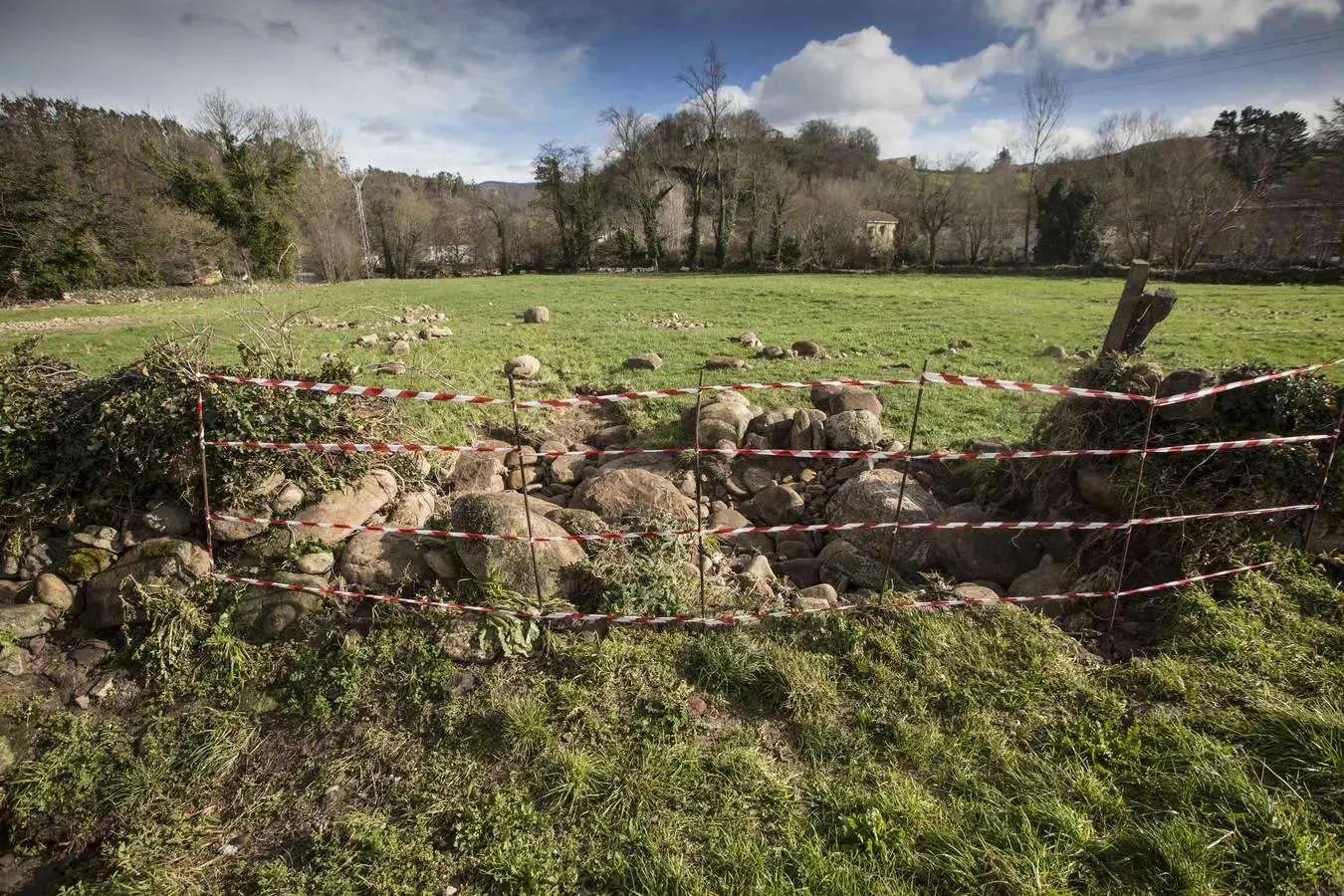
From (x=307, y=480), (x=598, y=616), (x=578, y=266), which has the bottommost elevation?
(x=598, y=616)

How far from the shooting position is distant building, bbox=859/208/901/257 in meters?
45.7

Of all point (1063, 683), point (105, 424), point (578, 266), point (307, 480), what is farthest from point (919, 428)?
point (578, 266)

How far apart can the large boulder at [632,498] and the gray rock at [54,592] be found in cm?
369

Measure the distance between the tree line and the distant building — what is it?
0.80 feet

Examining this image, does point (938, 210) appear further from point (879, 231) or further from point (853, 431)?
point (853, 431)

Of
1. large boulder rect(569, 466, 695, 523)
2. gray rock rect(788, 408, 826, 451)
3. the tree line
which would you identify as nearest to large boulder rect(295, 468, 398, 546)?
large boulder rect(569, 466, 695, 523)

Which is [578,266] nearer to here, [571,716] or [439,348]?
[439,348]

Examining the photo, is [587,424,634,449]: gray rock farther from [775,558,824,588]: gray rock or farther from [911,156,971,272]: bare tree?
[911,156,971,272]: bare tree

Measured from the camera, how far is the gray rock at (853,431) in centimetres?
695

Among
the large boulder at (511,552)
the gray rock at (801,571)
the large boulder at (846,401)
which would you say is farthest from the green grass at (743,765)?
the large boulder at (846,401)

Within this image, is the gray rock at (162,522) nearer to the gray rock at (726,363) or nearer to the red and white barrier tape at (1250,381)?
the red and white barrier tape at (1250,381)

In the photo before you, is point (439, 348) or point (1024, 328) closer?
point (439, 348)

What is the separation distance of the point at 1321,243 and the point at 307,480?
46.3 meters

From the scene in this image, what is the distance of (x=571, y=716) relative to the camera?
3602 millimetres
